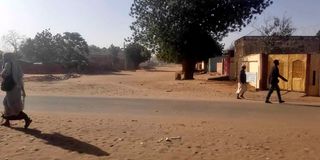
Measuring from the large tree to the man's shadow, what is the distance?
25379 mm

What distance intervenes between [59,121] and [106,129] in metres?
1.80

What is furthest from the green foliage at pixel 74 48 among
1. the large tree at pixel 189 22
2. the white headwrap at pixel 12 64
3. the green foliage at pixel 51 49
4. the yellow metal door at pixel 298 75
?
the white headwrap at pixel 12 64

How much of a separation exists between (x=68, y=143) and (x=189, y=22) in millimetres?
26970

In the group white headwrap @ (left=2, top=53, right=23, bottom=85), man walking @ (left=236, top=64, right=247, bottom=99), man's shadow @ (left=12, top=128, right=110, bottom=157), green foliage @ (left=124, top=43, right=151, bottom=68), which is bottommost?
man's shadow @ (left=12, top=128, right=110, bottom=157)

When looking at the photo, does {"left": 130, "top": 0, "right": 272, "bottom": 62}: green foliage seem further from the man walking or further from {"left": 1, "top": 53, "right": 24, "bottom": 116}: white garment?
{"left": 1, "top": 53, "right": 24, "bottom": 116}: white garment

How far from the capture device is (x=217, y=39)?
38.1m

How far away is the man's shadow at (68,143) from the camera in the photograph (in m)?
8.09

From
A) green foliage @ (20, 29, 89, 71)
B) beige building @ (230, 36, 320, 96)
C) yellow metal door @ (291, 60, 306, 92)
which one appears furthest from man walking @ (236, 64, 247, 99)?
green foliage @ (20, 29, 89, 71)

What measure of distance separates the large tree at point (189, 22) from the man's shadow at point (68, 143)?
2538cm

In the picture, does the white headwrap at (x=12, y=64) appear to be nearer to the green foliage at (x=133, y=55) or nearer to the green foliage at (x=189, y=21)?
the green foliage at (x=189, y=21)

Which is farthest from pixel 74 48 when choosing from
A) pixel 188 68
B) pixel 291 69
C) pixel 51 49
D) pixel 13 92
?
pixel 13 92

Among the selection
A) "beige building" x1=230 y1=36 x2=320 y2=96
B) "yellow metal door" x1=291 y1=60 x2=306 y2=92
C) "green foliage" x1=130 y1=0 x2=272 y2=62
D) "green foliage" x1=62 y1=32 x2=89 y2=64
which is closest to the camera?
"beige building" x1=230 y1=36 x2=320 y2=96

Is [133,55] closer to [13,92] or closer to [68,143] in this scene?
[13,92]

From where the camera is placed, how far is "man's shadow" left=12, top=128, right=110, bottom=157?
26.6ft
